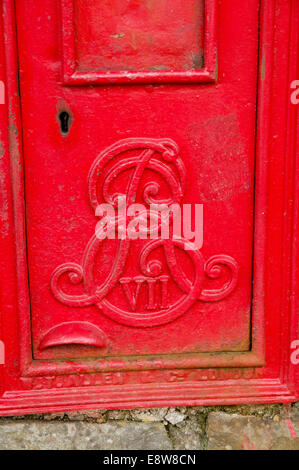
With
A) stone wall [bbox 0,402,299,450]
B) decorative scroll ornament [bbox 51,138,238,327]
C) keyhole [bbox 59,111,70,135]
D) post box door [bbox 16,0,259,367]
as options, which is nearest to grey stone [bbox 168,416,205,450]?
stone wall [bbox 0,402,299,450]

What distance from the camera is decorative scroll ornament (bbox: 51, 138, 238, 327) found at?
1402mm

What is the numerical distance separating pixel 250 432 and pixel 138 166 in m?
0.90

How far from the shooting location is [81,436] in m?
1.51

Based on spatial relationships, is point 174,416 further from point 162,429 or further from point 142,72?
point 142,72

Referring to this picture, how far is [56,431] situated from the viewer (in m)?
1.51

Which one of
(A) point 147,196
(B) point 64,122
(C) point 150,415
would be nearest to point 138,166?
(A) point 147,196

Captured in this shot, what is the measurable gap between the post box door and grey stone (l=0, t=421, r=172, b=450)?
0.22 meters

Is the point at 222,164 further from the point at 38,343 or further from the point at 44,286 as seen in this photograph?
the point at 38,343

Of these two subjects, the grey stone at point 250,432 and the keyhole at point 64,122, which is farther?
the grey stone at point 250,432

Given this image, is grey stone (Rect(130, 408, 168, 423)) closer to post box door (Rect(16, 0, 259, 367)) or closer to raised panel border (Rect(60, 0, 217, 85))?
post box door (Rect(16, 0, 259, 367))

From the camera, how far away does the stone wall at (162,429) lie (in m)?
1.48

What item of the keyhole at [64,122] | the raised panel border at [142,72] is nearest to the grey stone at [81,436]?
the keyhole at [64,122]

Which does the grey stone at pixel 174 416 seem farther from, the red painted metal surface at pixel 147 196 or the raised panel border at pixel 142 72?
the raised panel border at pixel 142 72
